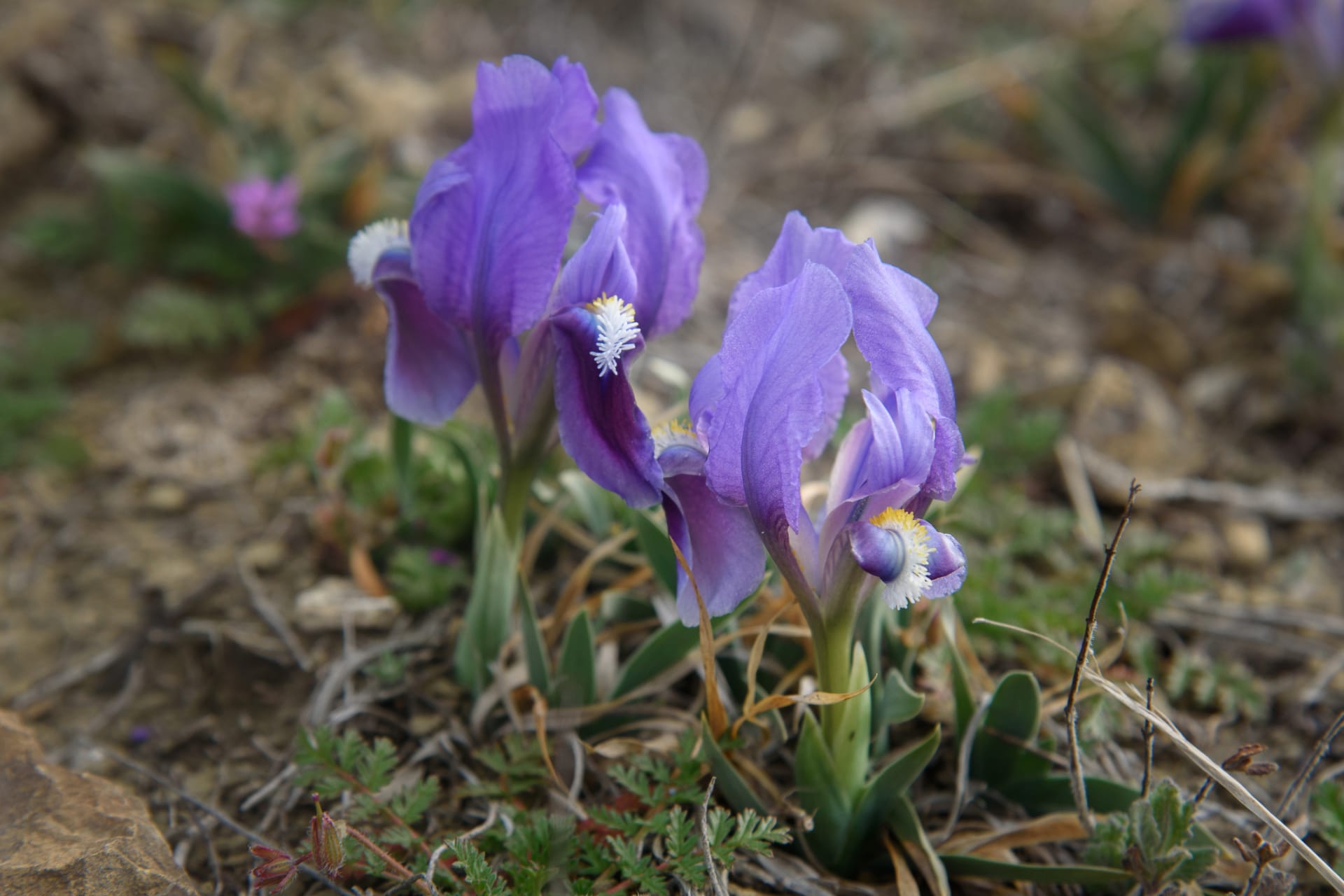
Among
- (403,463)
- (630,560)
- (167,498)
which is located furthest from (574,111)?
(167,498)

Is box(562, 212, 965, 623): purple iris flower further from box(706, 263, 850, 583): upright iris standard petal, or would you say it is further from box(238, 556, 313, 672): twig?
box(238, 556, 313, 672): twig

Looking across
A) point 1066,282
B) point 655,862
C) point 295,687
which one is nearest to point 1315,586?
point 1066,282

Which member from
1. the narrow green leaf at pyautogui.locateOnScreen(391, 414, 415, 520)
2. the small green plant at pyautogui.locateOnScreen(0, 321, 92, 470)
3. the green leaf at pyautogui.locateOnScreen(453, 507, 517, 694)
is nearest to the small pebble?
the small green plant at pyautogui.locateOnScreen(0, 321, 92, 470)

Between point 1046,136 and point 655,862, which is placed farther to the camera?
point 1046,136

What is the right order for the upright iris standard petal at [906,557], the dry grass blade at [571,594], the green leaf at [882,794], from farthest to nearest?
the dry grass blade at [571,594] < the green leaf at [882,794] < the upright iris standard petal at [906,557]

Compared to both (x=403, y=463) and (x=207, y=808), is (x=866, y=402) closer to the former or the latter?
(x=403, y=463)

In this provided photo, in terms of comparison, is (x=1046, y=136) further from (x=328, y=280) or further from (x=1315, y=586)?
(x=328, y=280)

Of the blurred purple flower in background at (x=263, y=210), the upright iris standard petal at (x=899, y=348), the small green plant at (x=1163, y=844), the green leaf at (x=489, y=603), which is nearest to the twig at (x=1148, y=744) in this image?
the small green plant at (x=1163, y=844)

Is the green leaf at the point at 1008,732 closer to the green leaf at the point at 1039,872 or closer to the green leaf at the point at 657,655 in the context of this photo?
the green leaf at the point at 1039,872
